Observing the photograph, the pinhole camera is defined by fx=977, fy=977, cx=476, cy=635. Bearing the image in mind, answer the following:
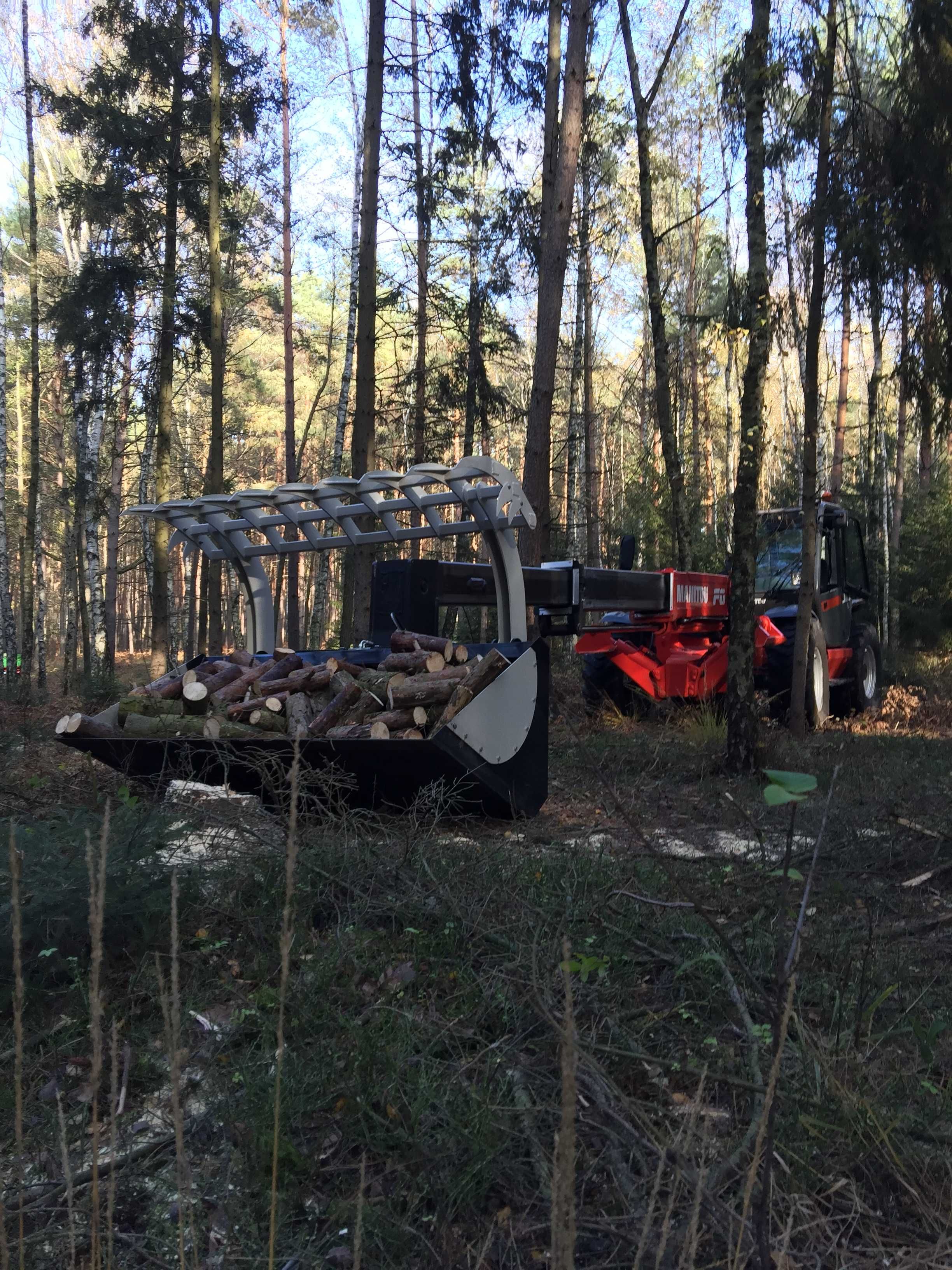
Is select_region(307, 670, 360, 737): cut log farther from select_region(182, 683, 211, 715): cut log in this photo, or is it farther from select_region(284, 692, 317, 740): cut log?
select_region(182, 683, 211, 715): cut log

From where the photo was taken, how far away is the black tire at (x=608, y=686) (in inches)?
428

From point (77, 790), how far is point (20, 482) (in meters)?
27.8

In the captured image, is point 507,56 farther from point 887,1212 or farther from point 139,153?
point 887,1212

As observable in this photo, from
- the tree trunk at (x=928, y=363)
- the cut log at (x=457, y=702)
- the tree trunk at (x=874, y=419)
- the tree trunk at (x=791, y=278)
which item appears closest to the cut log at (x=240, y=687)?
the cut log at (x=457, y=702)

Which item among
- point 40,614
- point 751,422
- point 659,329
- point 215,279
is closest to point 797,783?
point 751,422

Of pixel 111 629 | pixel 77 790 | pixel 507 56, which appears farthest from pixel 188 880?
pixel 111 629

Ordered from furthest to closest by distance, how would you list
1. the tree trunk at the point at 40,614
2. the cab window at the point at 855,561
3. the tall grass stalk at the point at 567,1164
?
1. the tree trunk at the point at 40,614
2. the cab window at the point at 855,561
3. the tall grass stalk at the point at 567,1164

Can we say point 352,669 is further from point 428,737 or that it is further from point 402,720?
point 428,737

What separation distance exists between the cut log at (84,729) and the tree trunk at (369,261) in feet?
17.2

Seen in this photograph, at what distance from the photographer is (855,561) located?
12172mm

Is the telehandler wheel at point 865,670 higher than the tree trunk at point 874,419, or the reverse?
the tree trunk at point 874,419

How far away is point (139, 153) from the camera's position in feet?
48.5

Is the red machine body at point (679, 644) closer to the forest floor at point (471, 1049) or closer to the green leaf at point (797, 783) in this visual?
the forest floor at point (471, 1049)

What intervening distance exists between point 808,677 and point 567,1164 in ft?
31.8
